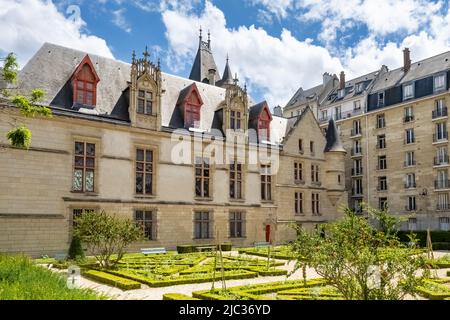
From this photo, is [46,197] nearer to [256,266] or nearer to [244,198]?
[256,266]

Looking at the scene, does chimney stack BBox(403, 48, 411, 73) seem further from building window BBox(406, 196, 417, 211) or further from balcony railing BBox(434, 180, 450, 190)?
building window BBox(406, 196, 417, 211)

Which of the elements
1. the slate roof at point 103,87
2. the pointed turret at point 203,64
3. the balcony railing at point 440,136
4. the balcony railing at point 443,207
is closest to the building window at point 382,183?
the balcony railing at point 443,207

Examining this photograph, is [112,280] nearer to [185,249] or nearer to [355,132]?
[185,249]

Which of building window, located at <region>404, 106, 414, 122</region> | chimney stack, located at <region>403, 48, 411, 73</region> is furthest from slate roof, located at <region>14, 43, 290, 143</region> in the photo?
chimney stack, located at <region>403, 48, 411, 73</region>

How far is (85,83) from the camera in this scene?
23.5 meters

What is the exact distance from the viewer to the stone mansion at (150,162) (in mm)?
21047

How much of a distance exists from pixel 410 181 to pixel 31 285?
37.5 m

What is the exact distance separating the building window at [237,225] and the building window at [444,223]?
18508 mm

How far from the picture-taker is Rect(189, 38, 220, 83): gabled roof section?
40.3 meters

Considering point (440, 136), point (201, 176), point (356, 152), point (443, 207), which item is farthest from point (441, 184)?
point (201, 176)

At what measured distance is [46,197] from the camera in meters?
21.1

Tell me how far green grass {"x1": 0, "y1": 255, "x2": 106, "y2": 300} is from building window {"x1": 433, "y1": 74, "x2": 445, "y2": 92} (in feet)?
121

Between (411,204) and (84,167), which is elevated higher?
(84,167)
